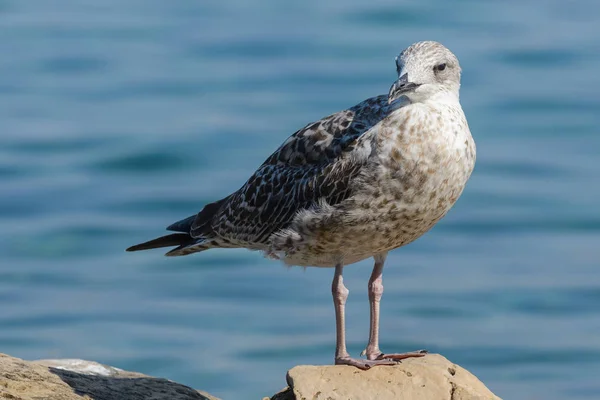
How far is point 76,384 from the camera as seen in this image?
21.0 ft

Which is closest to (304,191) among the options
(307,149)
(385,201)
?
(307,149)

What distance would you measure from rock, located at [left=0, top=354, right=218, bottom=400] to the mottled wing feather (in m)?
1.45

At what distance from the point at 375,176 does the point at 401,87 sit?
25.8 inches

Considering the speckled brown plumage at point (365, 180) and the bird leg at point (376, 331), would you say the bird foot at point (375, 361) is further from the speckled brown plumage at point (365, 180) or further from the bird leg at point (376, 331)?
the speckled brown plumage at point (365, 180)

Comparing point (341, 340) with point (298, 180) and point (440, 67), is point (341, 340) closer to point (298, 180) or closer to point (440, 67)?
point (298, 180)

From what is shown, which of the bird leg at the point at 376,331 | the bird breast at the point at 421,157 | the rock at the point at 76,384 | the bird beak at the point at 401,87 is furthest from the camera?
the bird leg at the point at 376,331

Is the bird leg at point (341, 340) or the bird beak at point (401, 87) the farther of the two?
the bird leg at point (341, 340)

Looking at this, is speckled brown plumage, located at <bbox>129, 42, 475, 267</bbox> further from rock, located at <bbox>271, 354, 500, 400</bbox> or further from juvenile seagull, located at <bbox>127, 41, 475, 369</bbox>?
rock, located at <bbox>271, 354, 500, 400</bbox>

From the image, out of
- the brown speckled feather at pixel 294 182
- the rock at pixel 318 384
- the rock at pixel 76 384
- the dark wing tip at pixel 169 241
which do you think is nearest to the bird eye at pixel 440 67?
the brown speckled feather at pixel 294 182

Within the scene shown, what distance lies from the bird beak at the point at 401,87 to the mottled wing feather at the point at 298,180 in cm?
48

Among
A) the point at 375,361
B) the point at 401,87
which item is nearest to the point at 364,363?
the point at 375,361

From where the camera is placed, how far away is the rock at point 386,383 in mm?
6258

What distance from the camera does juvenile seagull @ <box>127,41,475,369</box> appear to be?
22.1 ft

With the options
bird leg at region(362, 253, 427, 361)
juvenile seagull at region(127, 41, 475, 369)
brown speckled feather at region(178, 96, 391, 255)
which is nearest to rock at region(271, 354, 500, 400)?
juvenile seagull at region(127, 41, 475, 369)
